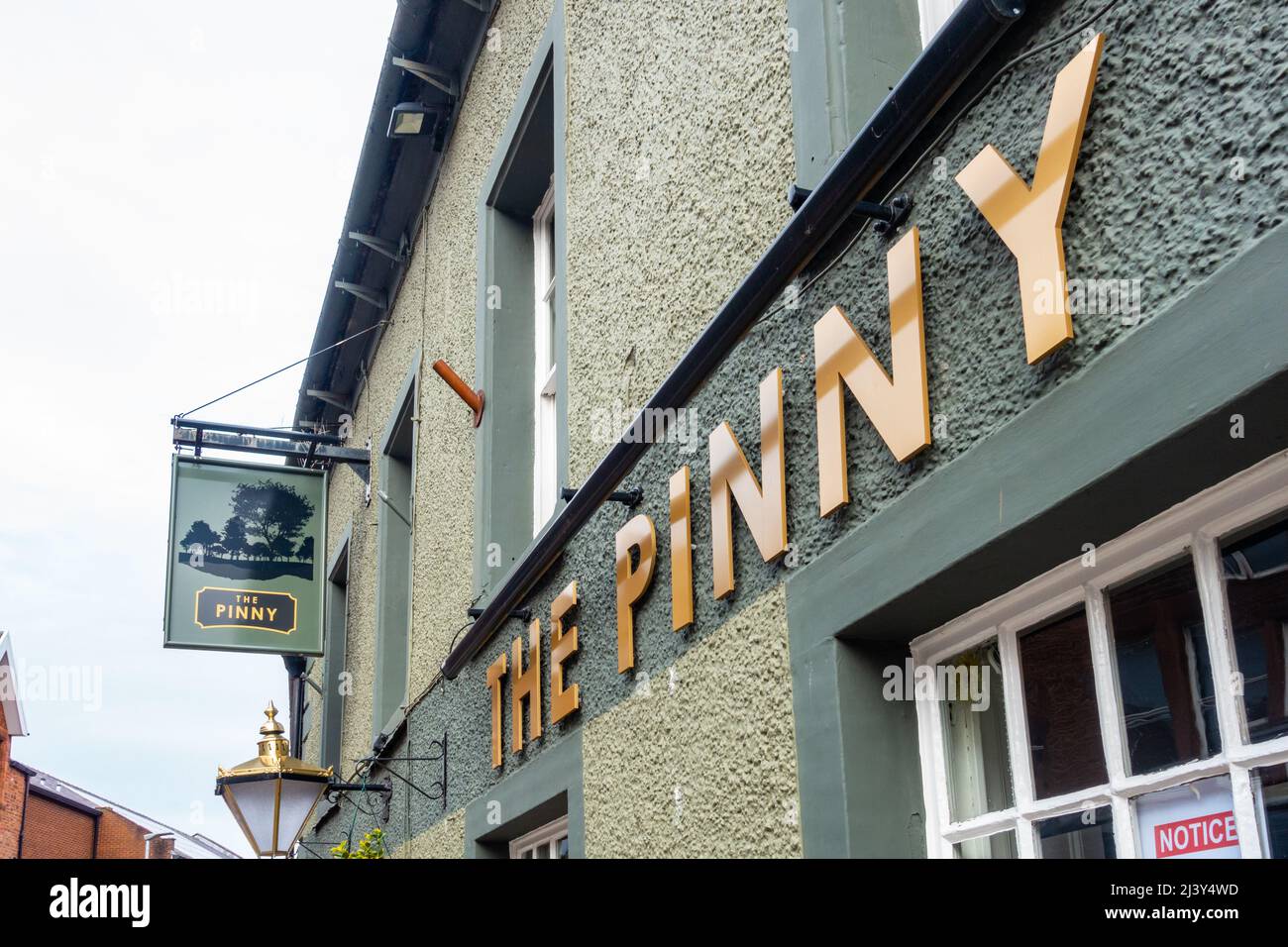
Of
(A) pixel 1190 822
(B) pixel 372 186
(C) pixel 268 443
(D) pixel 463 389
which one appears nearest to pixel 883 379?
(A) pixel 1190 822

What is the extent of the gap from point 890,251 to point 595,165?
102 inches

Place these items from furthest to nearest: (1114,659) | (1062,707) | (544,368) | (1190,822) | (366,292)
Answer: (366,292) < (544,368) < (1062,707) < (1114,659) < (1190,822)

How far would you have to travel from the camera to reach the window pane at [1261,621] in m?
2.14

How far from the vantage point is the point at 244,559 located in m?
10.6

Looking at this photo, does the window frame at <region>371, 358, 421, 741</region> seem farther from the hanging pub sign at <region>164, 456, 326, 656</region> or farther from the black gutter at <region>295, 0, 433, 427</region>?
the black gutter at <region>295, 0, 433, 427</region>

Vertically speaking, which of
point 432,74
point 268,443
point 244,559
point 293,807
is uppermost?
point 432,74

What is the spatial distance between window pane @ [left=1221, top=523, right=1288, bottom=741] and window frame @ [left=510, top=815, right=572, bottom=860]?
3.52 metres

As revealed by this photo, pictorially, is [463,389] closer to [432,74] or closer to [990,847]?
[432,74]

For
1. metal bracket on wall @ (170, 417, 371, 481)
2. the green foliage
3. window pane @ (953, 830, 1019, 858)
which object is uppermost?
metal bracket on wall @ (170, 417, 371, 481)

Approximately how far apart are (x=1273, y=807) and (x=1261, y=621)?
28 centimetres

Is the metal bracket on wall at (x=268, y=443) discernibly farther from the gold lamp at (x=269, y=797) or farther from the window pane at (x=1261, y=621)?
the window pane at (x=1261, y=621)

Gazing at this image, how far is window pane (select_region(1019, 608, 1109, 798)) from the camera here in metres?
2.56

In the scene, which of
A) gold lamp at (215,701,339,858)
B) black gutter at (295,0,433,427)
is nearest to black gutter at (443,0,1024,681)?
gold lamp at (215,701,339,858)
